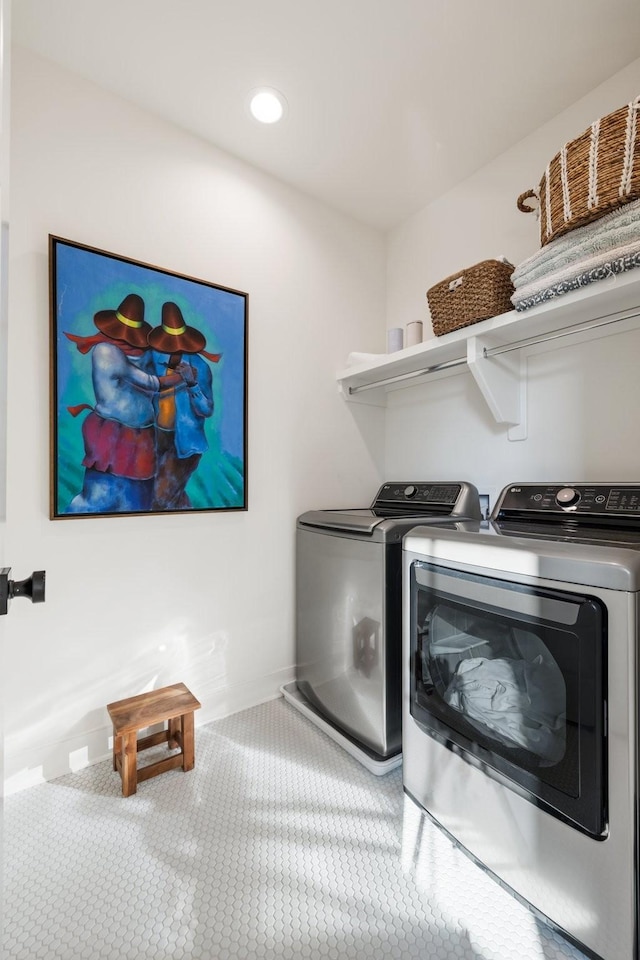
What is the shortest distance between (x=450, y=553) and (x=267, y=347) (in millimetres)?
1283

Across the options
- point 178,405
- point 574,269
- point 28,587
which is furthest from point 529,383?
point 28,587

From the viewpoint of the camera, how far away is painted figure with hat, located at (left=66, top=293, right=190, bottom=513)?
1515 mm

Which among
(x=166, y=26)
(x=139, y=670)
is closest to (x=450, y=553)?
(x=139, y=670)

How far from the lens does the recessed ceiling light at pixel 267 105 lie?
160cm

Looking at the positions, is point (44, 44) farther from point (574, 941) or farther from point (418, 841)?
point (574, 941)

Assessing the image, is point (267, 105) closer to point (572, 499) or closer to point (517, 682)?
point (572, 499)

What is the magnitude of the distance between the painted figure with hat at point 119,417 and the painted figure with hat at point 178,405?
0.03 m

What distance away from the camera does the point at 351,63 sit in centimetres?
148

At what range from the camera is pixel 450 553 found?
3.91 feet

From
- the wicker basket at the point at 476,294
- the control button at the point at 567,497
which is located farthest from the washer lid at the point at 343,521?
the wicker basket at the point at 476,294

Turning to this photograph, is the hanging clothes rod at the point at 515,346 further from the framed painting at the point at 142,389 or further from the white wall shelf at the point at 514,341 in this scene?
the framed painting at the point at 142,389

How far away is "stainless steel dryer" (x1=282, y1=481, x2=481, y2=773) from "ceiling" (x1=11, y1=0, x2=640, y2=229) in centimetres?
146

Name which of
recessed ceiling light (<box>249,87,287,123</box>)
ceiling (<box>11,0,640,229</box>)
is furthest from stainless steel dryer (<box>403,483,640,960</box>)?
recessed ceiling light (<box>249,87,287,123</box>)

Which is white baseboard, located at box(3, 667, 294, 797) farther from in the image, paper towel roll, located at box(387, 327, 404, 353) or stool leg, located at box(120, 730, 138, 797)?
paper towel roll, located at box(387, 327, 404, 353)
